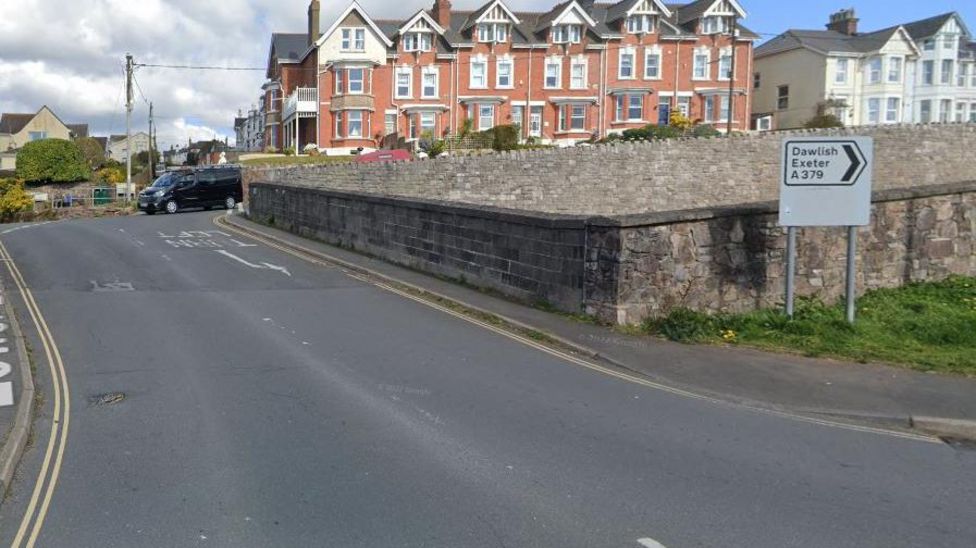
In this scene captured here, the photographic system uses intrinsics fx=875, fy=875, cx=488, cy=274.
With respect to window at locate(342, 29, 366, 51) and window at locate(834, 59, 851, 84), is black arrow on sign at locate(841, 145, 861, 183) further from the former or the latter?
window at locate(834, 59, 851, 84)

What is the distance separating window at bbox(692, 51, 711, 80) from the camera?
2419 inches

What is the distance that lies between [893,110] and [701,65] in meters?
18.1

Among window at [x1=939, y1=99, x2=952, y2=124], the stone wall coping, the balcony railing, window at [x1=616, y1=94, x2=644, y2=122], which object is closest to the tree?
the balcony railing

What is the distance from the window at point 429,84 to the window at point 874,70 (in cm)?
3420

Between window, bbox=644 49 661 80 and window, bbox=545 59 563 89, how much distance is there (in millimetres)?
5978

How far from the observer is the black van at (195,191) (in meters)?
39.1

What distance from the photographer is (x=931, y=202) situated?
14.3 m

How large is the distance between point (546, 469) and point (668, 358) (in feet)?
14.1

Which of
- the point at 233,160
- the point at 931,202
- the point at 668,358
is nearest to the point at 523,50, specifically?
the point at 233,160

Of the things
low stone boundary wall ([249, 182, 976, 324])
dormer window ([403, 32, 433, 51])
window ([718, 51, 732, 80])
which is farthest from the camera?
window ([718, 51, 732, 80])

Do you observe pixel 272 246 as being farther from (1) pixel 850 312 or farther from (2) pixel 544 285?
(1) pixel 850 312

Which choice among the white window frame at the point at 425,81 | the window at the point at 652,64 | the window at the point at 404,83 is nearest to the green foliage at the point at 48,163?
the window at the point at 404,83

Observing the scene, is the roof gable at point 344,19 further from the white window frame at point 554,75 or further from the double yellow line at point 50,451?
the double yellow line at point 50,451

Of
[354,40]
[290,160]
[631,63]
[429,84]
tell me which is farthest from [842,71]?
[290,160]
